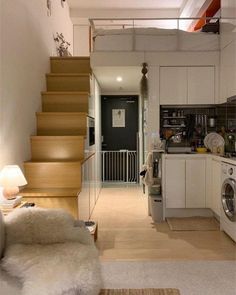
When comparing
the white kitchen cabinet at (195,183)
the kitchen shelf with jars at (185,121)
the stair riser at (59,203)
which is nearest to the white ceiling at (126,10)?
the kitchen shelf with jars at (185,121)

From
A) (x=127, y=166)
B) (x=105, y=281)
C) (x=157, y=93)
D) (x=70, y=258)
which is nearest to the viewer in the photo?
(x=70, y=258)

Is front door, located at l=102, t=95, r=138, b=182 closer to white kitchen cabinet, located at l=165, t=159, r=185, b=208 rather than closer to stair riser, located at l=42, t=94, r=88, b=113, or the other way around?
white kitchen cabinet, located at l=165, t=159, r=185, b=208

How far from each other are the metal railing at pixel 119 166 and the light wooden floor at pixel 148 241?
9.28 ft

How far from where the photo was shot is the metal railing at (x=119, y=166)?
25.5 feet

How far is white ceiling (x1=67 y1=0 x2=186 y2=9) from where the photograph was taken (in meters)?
6.94

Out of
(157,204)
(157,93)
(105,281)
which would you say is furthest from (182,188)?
(105,281)

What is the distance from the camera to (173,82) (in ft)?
16.2

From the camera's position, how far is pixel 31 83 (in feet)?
13.1

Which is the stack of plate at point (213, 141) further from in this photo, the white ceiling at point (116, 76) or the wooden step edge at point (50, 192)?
the wooden step edge at point (50, 192)

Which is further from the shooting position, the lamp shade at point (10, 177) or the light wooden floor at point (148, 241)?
the light wooden floor at point (148, 241)

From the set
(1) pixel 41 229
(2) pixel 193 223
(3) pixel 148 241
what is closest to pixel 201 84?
(2) pixel 193 223

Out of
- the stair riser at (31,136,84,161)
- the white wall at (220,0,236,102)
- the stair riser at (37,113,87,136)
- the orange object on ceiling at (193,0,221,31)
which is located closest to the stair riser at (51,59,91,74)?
the stair riser at (37,113,87,136)

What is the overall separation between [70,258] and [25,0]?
3.16 metres

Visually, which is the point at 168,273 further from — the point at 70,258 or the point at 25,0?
the point at 25,0
